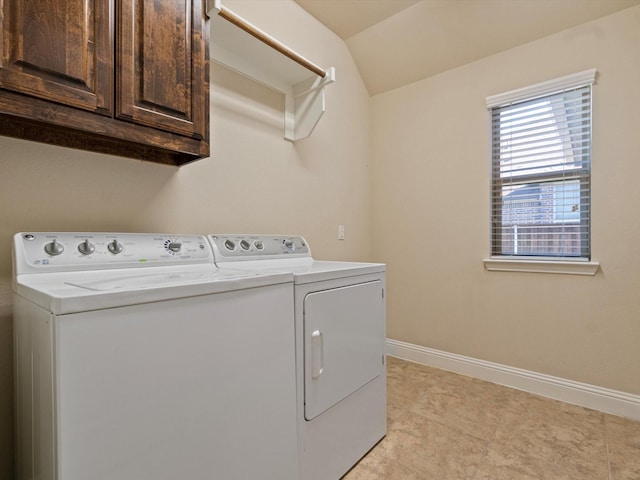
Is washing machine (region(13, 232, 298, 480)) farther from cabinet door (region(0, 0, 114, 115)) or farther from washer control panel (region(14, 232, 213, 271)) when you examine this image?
cabinet door (region(0, 0, 114, 115))

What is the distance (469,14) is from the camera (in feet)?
7.09

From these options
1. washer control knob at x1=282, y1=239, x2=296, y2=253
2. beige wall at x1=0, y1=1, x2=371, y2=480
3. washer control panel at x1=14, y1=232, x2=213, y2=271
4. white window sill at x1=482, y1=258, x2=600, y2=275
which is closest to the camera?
washer control panel at x1=14, y1=232, x2=213, y2=271

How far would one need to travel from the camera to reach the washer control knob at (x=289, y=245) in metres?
1.85

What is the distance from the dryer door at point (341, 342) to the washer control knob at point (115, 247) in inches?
28.1

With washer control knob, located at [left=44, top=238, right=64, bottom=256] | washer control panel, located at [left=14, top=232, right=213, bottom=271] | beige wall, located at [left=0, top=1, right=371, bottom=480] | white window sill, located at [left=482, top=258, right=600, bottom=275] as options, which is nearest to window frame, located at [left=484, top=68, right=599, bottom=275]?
white window sill, located at [left=482, top=258, right=600, bottom=275]

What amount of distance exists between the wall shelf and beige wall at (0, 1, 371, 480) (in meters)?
0.07

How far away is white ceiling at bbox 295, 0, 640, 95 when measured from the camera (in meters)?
2.00

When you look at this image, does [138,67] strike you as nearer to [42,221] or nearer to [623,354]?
[42,221]

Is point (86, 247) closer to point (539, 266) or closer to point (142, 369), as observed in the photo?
point (142, 369)

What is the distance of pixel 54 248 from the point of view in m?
1.07

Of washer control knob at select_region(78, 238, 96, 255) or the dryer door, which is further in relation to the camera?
the dryer door

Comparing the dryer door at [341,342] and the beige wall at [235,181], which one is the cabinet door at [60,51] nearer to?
the beige wall at [235,181]

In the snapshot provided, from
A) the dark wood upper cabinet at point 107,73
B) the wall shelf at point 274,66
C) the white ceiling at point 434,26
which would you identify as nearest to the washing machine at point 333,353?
the dark wood upper cabinet at point 107,73

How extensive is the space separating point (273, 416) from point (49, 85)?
119 centimetres
